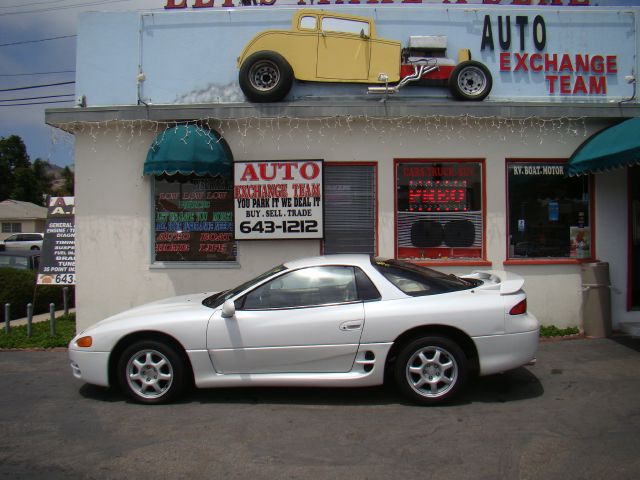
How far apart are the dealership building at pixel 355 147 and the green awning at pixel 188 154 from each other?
0.24 feet

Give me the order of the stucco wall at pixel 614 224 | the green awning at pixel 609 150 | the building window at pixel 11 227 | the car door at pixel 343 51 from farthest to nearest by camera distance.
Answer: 1. the building window at pixel 11 227
2. the car door at pixel 343 51
3. the stucco wall at pixel 614 224
4. the green awning at pixel 609 150

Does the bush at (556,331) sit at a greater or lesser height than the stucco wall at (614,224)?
lesser

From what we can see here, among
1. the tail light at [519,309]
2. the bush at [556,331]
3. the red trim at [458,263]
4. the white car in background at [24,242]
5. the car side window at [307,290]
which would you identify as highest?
the white car in background at [24,242]

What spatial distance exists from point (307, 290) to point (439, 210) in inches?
159

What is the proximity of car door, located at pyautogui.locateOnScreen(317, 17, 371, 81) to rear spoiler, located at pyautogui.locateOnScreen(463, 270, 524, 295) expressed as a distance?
416cm

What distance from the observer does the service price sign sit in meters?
8.58

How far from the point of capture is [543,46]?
29.8 ft

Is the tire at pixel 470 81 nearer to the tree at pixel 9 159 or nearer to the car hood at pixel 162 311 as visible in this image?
the car hood at pixel 162 311

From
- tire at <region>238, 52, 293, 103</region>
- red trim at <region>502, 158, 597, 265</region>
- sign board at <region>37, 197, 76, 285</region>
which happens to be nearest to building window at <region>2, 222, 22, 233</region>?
sign board at <region>37, 197, 76, 285</region>

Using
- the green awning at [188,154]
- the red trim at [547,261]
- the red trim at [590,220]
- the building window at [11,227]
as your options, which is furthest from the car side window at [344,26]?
the building window at [11,227]

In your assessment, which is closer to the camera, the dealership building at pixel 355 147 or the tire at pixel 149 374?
the tire at pixel 149 374

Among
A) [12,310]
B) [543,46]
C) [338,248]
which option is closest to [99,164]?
[338,248]

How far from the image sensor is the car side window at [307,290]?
5.34m

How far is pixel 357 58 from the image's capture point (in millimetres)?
8844
